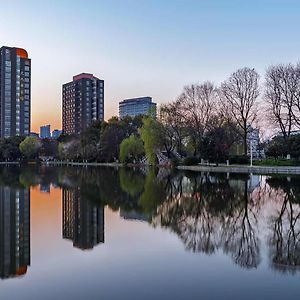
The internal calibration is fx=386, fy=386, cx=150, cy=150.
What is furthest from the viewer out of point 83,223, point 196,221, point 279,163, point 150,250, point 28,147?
point 28,147

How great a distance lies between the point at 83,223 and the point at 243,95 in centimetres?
3645

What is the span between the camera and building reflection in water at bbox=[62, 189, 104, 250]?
29.0 ft

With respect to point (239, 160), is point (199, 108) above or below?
above

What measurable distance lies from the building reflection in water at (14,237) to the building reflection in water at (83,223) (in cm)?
105

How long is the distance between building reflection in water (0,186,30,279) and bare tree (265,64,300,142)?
3132cm

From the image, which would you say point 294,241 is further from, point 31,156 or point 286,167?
point 31,156

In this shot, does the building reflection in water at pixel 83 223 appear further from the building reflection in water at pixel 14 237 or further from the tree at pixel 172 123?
the tree at pixel 172 123

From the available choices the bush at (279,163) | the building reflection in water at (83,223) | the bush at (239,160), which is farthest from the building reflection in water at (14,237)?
the bush at (239,160)

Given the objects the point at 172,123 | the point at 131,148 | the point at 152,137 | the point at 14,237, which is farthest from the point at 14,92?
the point at 14,237

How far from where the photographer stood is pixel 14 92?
10506 centimetres

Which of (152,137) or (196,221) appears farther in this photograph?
(152,137)

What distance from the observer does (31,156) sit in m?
92.8

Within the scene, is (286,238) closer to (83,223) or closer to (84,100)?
(83,223)

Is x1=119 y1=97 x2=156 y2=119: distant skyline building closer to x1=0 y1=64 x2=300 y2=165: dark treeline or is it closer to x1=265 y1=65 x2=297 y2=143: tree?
x1=0 y1=64 x2=300 y2=165: dark treeline
